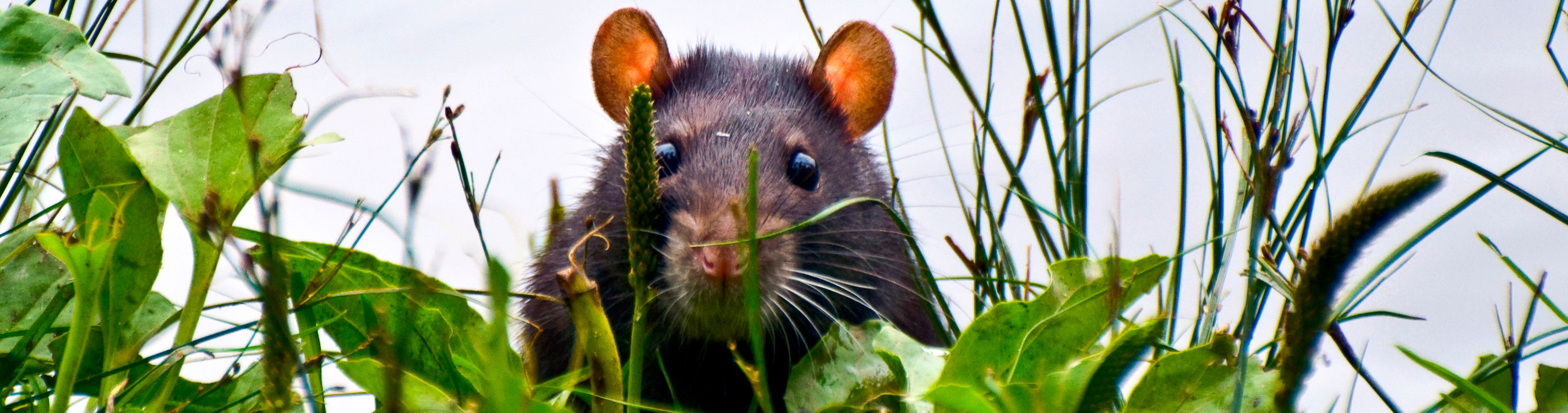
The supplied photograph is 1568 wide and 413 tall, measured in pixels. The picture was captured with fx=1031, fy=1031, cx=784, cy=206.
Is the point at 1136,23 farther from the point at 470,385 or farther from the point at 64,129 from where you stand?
the point at 64,129

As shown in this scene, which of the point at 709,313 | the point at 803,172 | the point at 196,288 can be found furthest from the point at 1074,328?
the point at 803,172

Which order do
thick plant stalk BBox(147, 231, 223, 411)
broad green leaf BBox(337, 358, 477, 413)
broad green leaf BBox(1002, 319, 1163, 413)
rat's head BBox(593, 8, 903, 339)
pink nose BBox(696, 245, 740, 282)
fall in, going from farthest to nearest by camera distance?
rat's head BBox(593, 8, 903, 339) < pink nose BBox(696, 245, 740, 282) < thick plant stalk BBox(147, 231, 223, 411) < broad green leaf BBox(1002, 319, 1163, 413) < broad green leaf BBox(337, 358, 477, 413)

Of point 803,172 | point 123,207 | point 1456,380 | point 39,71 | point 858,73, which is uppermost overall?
point 858,73

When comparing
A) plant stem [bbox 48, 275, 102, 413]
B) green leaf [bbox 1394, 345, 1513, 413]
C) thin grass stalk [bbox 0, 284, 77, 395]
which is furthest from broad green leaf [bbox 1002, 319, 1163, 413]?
thin grass stalk [bbox 0, 284, 77, 395]

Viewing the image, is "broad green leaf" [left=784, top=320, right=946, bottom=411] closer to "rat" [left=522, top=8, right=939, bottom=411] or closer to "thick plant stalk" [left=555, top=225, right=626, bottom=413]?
"thick plant stalk" [left=555, top=225, right=626, bottom=413]

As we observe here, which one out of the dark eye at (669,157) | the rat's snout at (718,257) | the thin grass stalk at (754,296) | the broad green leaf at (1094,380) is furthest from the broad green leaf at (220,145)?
the dark eye at (669,157)

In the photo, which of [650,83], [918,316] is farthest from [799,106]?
[918,316]

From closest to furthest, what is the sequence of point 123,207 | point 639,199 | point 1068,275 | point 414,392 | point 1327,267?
1. point 1327,267
2. point 414,392
3. point 639,199
4. point 123,207
5. point 1068,275

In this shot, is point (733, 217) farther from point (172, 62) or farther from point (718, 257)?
point (172, 62)
